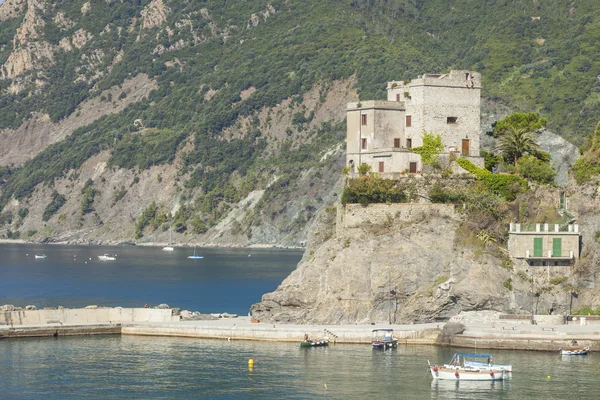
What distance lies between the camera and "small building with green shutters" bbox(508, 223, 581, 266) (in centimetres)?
8906

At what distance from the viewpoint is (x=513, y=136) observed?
101 metres

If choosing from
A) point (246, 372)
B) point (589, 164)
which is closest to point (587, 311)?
point (589, 164)

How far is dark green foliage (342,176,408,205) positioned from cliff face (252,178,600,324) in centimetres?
68

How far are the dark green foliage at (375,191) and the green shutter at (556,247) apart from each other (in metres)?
11.0

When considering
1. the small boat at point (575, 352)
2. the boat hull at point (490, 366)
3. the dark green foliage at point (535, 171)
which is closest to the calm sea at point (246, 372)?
the small boat at point (575, 352)

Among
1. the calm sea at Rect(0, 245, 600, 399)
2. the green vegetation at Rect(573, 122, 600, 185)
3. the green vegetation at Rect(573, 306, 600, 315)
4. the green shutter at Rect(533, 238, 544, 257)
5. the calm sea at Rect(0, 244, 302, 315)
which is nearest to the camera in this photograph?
the calm sea at Rect(0, 245, 600, 399)

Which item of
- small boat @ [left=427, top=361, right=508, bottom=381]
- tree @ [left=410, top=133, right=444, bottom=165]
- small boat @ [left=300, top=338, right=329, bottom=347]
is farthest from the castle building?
small boat @ [left=427, top=361, right=508, bottom=381]

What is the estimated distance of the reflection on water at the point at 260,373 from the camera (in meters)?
73.1

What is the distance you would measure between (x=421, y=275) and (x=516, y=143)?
58.8 ft

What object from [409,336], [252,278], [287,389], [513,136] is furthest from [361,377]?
[252,278]

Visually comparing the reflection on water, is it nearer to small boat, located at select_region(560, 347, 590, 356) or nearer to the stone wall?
small boat, located at select_region(560, 347, 590, 356)

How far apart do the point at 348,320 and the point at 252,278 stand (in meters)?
79.6

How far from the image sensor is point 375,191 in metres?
91.9

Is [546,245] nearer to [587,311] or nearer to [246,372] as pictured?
[587,311]
